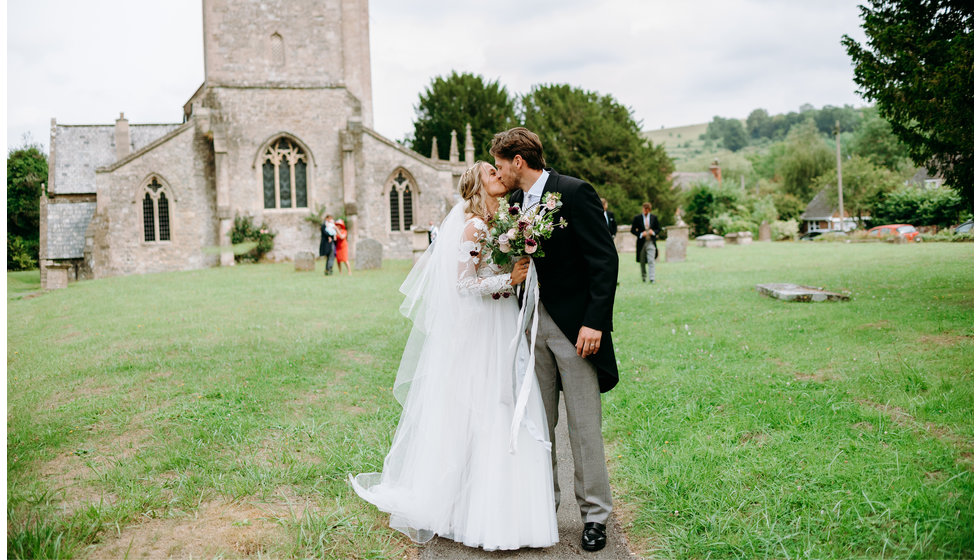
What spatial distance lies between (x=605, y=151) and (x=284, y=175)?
20.9m

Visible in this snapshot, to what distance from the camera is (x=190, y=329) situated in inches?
435

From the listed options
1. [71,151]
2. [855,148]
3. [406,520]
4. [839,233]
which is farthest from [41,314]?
[855,148]

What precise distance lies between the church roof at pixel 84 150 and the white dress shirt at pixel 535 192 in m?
39.6

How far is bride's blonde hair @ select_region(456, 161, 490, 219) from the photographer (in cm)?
395

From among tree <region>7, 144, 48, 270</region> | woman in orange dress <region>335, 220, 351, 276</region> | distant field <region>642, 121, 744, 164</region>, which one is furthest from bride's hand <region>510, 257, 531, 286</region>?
distant field <region>642, 121, 744, 164</region>

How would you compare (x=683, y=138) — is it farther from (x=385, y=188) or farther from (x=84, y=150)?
(x=84, y=150)

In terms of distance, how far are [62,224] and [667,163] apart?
38.1 meters

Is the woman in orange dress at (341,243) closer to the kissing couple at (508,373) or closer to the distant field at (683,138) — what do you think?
the kissing couple at (508,373)

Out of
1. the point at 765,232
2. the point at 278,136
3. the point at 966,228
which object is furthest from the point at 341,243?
the point at 765,232

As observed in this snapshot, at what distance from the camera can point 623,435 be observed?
5.50m

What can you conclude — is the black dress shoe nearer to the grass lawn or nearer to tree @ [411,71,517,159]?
the grass lawn

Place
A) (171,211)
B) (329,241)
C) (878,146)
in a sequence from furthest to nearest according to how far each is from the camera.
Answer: (878,146) < (171,211) < (329,241)

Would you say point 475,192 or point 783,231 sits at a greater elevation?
point 783,231

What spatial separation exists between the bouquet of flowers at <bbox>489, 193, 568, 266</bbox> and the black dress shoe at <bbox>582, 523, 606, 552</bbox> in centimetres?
152
